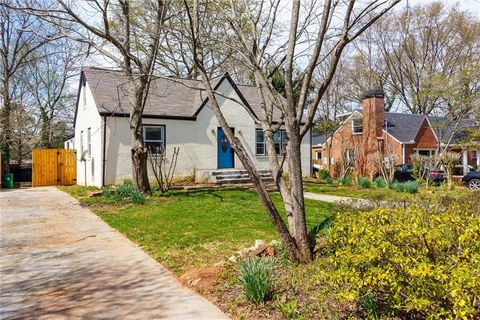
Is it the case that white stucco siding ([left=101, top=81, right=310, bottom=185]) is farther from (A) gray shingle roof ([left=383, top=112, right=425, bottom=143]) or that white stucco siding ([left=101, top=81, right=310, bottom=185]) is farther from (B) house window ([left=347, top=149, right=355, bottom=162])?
(A) gray shingle roof ([left=383, top=112, right=425, bottom=143])

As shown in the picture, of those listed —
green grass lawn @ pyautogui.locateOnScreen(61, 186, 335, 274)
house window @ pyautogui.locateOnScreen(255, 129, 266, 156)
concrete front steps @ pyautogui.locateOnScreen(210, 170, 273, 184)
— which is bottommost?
green grass lawn @ pyautogui.locateOnScreen(61, 186, 335, 274)

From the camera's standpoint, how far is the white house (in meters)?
16.1

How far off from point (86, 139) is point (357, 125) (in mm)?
20484

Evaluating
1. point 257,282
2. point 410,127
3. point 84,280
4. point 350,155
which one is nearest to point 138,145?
point 84,280

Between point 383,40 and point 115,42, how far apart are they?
1187 inches

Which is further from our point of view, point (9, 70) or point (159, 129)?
point (9, 70)

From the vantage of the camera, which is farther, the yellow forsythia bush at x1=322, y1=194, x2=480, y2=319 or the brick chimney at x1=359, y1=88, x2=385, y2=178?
the brick chimney at x1=359, y1=88, x2=385, y2=178

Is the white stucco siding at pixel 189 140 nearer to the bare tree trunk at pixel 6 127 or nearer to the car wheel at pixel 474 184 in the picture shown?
the car wheel at pixel 474 184

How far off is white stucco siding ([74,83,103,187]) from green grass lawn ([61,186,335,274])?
3.92 m

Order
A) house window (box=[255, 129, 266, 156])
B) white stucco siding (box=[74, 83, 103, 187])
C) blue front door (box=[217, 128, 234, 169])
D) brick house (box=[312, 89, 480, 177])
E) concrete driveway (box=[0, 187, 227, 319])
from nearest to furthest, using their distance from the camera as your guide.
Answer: concrete driveway (box=[0, 187, 227, 319]) → white stucco siding (box=[74, 83, 103, 187]) → blue front door (box=[217, 128, 234, 169]) → house window (box=[255, 129, 266, 156]) → brick house (box=[312, 89, 480, 177])

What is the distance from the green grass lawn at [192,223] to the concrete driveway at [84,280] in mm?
385

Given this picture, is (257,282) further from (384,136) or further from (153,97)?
(384,136)

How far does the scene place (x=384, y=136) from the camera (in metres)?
27.8

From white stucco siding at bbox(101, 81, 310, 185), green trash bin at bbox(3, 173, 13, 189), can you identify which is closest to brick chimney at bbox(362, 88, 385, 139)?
white stucco siding at bbox(101, 81, 310, 185)
